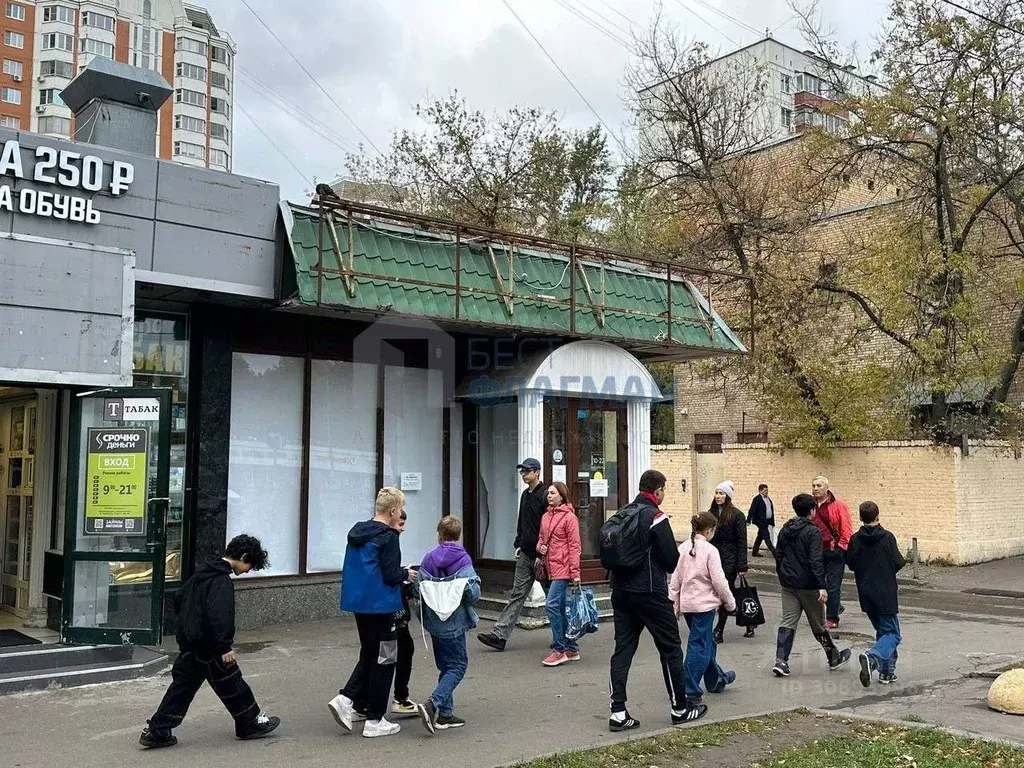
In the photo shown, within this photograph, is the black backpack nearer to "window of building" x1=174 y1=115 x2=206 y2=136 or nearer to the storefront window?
the storefront window

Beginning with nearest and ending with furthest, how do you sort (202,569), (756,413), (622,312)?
(202,569)
(622,312)
(756,413)

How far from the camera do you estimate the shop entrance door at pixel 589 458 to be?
12.0 m

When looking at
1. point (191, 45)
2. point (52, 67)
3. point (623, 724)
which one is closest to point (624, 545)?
point (623, 724)

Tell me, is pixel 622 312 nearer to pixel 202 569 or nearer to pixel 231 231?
pixel 231 231

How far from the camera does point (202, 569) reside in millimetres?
6207

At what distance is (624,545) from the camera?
6.61 meters

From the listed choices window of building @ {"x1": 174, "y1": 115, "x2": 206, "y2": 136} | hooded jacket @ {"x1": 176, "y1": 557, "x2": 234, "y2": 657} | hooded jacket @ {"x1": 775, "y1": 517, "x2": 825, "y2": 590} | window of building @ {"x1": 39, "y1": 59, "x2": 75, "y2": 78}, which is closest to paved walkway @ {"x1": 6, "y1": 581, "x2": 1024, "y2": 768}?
hooded jacket @ {"x1": 176, "y1": 557, "x2": 234, "y2": 657}

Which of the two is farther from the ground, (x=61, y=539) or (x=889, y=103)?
(x=889, y=103)

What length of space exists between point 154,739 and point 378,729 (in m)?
1.45

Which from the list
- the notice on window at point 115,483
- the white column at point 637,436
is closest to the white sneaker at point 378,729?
the notice on window at point 115,483

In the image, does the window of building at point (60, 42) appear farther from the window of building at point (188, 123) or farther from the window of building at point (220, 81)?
the window of building at point (220, 81)

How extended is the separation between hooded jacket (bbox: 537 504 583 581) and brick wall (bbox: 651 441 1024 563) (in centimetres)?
1282

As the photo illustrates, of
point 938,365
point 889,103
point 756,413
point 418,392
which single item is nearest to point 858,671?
point 418,392

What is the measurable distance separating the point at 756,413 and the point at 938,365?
10313 millimetres
